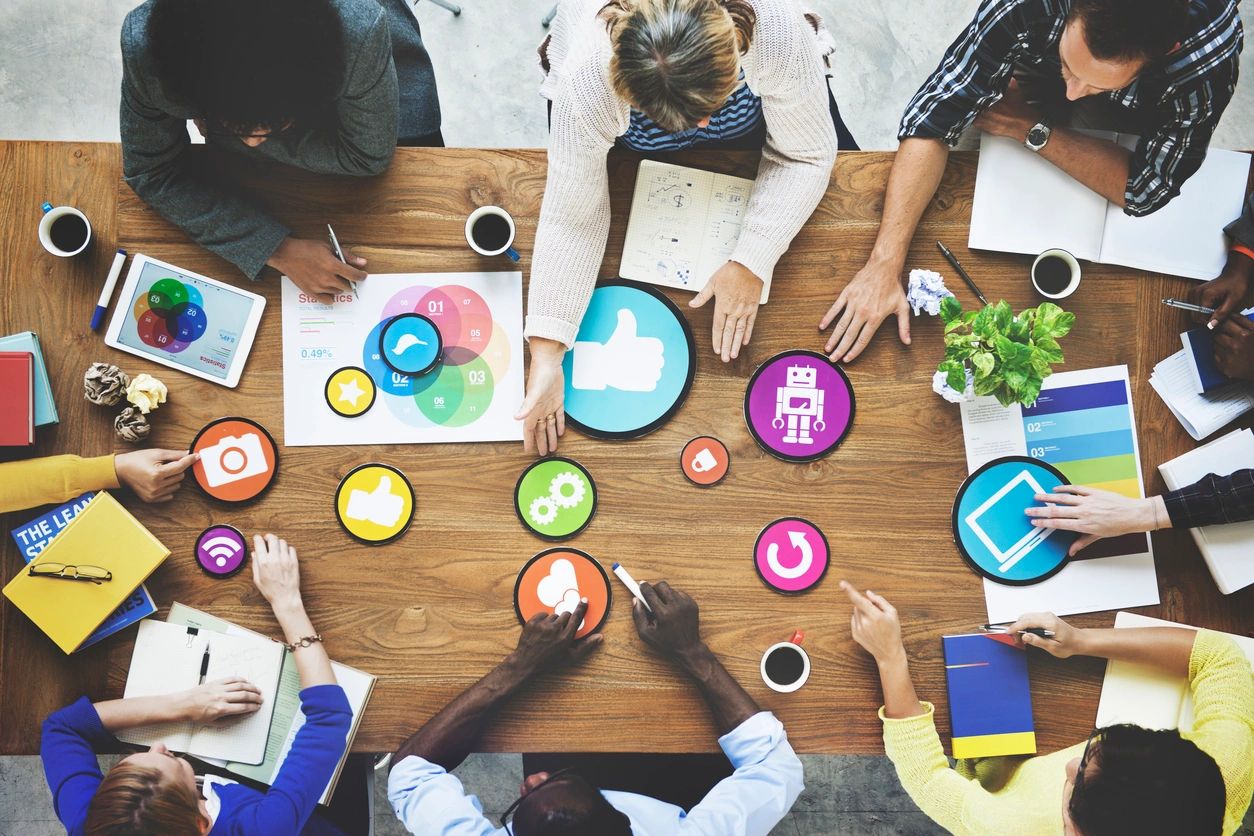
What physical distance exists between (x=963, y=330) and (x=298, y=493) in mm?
1411

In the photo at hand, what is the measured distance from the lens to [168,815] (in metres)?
1.48

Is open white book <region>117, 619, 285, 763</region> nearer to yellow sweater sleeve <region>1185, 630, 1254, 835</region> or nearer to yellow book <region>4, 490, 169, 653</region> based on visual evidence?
yellow book <region>4, 490, 169, 653</region>

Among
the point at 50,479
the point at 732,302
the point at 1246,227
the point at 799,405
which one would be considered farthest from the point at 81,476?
the point at 1246,227

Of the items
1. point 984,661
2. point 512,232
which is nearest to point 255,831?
point 512,232

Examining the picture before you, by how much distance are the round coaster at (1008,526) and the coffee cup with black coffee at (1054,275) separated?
0.34m

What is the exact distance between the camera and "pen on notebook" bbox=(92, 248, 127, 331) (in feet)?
5.41

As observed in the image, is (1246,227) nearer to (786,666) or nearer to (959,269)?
(959,269)

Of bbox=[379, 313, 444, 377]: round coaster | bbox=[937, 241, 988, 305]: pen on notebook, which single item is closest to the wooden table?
bbox=[937, 241, 988, 305]: pen on notebook

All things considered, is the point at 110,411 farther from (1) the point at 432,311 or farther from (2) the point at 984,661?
(2) the point at 984,661

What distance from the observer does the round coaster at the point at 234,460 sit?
1.65m

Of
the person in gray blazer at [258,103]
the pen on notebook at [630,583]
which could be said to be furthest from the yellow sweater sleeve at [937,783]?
the person in gray blazer at [258,103]

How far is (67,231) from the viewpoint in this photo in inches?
64.5

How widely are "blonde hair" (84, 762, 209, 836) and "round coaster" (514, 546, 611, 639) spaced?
697 mm

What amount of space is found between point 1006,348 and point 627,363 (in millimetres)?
714
